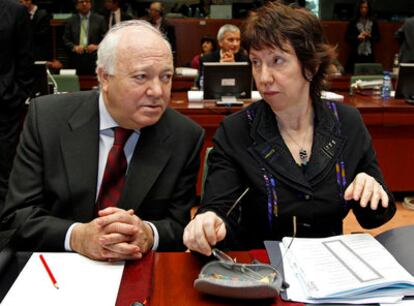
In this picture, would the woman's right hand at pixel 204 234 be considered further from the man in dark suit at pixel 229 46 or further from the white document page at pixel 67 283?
the man in dark suit at pixel 229 46

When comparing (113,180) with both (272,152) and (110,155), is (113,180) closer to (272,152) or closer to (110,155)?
(110,155)

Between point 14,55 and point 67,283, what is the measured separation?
9.87 feet

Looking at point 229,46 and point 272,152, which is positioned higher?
point 229,46

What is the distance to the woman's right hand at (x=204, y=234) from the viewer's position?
129 cm

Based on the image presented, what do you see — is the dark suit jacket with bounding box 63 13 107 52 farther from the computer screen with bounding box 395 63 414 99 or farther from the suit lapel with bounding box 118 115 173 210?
the suit lapel with bounding box 118 115 173 210

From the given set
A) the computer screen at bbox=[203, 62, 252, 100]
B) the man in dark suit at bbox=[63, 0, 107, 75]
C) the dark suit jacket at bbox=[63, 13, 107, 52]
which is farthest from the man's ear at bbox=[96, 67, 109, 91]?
the dark suit jacket at bbox=[63, 13, 107, 52]

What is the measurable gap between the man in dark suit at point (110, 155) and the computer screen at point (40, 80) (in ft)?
8.28

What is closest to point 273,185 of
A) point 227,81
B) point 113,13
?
A: point 227,81

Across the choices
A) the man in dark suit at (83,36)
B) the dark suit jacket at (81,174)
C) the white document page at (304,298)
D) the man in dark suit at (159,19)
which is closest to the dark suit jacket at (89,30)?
the man in dark suit at (83,36)

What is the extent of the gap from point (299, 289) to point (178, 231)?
57 centimetres

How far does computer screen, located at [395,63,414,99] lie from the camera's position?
4355 millimetres

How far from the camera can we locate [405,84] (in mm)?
4445

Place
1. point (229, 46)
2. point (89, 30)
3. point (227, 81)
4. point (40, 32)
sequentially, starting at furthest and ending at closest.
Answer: point (89, 30) → point (40, 32) → point (229, 46) → point (227, 81)

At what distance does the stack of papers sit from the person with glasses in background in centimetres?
27
